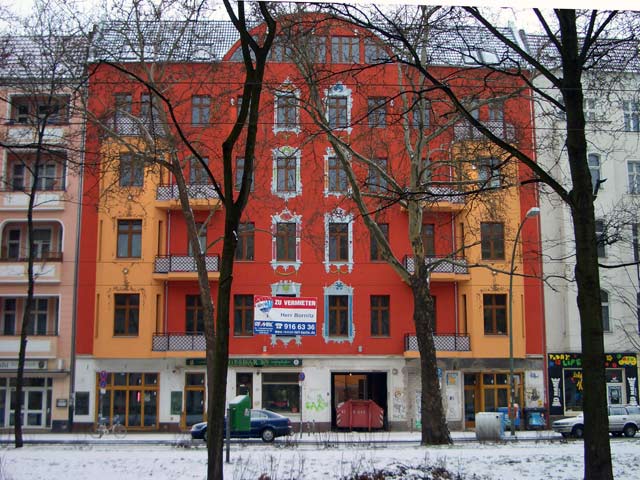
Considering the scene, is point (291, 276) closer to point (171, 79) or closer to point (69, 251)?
point (69, 251)

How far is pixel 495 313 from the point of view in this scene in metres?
35.4

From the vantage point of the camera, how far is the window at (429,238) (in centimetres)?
3559

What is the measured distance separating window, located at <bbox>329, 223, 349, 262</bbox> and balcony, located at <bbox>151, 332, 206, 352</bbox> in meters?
7.35

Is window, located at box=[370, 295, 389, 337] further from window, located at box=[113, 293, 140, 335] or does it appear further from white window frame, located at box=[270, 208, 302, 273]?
window, located at box=[113, 293, 140, 335]

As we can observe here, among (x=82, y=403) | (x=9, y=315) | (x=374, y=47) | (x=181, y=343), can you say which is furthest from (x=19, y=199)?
(x=374, y=47)

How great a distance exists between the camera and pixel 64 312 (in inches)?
1379

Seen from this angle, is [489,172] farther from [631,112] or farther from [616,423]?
[616,423]

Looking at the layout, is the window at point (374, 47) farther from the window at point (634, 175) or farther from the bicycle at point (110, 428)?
the bicycle at point (110, 428)

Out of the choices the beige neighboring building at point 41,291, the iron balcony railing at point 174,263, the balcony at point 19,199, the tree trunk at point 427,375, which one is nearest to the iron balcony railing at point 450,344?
the iron balcony railing at point 174,263

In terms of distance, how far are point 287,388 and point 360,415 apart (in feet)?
12.5

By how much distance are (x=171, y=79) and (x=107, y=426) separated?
712 inches

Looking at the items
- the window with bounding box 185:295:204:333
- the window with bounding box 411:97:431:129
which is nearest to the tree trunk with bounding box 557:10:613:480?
the window with bounding box 411:97:431:129

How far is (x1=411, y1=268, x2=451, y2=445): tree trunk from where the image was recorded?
61.9ft

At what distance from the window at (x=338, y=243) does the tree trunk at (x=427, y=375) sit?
50.5ft
